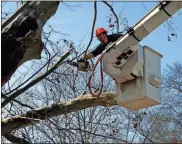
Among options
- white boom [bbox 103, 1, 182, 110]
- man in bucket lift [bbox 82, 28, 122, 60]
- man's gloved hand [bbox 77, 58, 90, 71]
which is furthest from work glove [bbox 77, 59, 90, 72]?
white boom [bbox 103, 1, 182, 110]

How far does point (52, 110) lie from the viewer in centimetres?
544

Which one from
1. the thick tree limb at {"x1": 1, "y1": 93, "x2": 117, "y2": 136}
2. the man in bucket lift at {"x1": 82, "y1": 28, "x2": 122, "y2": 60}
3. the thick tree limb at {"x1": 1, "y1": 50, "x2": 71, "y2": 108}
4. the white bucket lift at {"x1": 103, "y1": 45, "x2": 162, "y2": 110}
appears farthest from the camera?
the thick tree limb at {"x1": 1, "y1": 93, "x2": 117, "y2": 136}

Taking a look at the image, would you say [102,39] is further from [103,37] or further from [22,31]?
[22,31]

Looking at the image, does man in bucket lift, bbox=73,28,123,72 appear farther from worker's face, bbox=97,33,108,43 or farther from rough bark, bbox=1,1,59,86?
rough bark, bbox=1,1,59,86

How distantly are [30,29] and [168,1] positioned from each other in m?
1.76

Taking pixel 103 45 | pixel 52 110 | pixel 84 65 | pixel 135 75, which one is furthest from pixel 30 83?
pixel 135 75

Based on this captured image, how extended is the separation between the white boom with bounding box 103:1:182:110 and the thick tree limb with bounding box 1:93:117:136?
191cm

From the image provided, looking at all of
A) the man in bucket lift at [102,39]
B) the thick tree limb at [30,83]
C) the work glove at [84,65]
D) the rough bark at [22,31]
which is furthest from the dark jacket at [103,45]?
the thick tree limb at [30,83]

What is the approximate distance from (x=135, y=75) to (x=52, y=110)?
233 cm

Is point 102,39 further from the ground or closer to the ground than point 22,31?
closer to the ground

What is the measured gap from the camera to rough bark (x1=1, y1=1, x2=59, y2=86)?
429cm

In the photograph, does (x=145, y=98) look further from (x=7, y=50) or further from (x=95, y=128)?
(x=95, y=128)

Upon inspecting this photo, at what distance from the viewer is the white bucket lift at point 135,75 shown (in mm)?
3287

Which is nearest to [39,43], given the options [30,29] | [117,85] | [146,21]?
[30,29]
